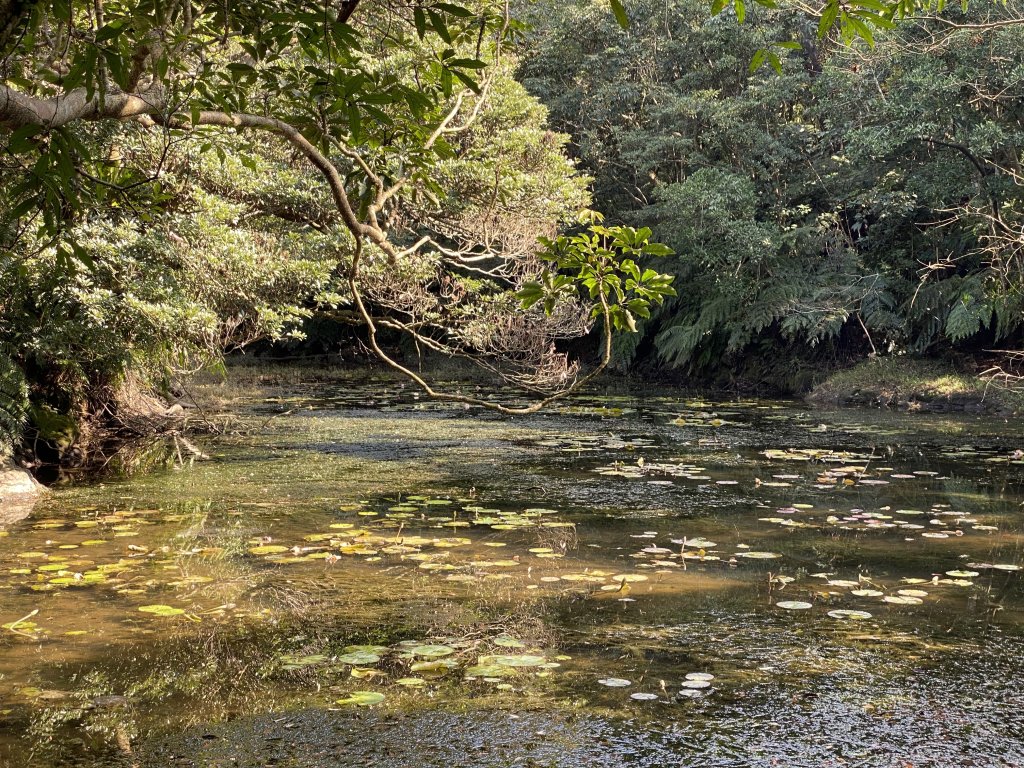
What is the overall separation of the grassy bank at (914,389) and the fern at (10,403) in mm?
12903

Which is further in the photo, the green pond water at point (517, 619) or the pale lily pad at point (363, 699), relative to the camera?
the pale lily pad at point (363, 699)

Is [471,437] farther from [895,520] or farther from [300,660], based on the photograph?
[300,660]

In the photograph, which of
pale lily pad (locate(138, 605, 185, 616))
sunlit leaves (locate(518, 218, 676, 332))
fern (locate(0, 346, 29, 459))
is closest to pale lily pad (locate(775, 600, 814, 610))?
sunlit leaves (locate(518, 218, 676, 332))

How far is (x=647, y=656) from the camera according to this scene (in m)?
3.92

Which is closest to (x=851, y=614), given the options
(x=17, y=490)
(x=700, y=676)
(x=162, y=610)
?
(x=700, y=676)

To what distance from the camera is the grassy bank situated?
50.4ft

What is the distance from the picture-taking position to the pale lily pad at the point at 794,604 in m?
4.62

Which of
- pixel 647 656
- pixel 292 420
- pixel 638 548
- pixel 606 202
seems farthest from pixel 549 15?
pixel 647 656

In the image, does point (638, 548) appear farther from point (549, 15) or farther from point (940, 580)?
point (549, 15)

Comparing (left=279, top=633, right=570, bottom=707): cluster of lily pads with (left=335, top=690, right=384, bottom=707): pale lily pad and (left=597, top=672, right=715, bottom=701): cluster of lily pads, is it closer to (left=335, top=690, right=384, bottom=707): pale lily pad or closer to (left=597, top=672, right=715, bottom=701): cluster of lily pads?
(left=335, top=690, right=384, bottom=707): pale lily pad

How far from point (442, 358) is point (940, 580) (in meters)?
20.4

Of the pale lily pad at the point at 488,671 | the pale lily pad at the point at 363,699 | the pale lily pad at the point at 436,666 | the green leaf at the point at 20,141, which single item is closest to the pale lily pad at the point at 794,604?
the pale lily pad at the point at 488,671

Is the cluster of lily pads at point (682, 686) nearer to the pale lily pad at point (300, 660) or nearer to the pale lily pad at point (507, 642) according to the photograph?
the pale lily pad at point (507, 642)

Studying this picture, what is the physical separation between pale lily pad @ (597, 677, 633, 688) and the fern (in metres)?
5.52
